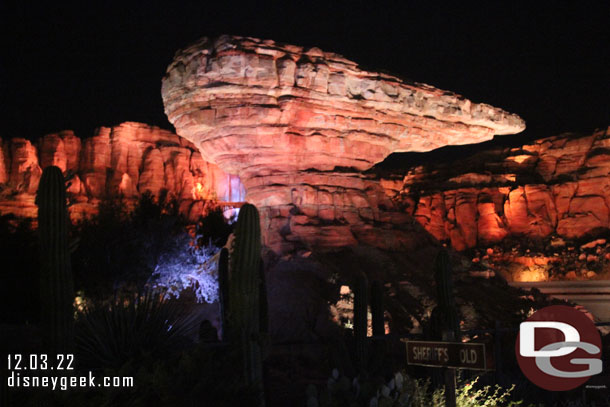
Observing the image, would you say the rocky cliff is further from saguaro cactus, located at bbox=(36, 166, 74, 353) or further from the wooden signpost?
saguaro cactus, located at bbox=(36, 166, 74, 353)

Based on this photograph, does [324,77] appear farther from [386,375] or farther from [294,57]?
[386,375]

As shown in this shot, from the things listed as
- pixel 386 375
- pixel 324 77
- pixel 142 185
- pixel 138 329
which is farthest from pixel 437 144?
pixel 142 185

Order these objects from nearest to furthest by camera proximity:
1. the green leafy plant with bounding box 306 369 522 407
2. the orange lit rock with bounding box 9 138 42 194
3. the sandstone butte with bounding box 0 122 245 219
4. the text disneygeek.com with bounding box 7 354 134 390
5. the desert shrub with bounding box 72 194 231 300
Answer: the text disneygeek.com with bounding box 7 354 134 390
the green leafy plant with bounding box 306 369 522 407
the desert shrub with bounding box 72 194 231 300
the orange lit rock with bounding box 9 138 42 194
the sandstone butte with bounding box 0 122 245 219

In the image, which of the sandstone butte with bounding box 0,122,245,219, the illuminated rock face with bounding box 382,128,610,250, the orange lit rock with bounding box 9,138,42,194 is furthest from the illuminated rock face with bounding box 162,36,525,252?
the orange lit rock with bounding box 9,138,42,194

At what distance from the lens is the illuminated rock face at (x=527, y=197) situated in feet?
97.8

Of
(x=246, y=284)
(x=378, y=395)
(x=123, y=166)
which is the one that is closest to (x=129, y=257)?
(x=246, y=284)

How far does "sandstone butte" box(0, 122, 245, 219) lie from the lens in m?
39.6

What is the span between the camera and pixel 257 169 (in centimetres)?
1505

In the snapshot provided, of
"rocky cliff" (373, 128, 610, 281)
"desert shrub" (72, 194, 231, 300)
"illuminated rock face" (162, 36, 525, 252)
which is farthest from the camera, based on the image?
"rocky cliff" (373, 128, 610, 281)

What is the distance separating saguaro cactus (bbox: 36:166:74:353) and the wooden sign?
3.63 m

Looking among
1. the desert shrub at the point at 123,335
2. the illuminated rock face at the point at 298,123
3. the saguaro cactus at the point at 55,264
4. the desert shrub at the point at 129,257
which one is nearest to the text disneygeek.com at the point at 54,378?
the saguaro cactus at the point at 55,264

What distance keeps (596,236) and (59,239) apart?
28.1m

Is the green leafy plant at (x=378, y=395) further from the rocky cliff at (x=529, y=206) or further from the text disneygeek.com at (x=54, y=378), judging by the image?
the rocky cliff at (x=529, y=206)

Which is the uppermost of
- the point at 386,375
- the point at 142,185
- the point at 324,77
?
the point at 142,185
